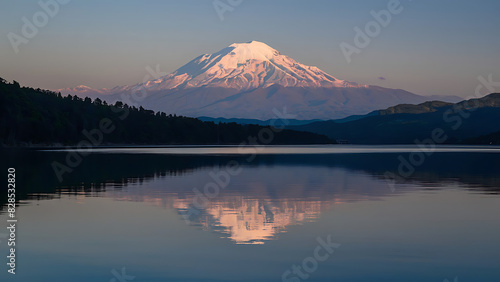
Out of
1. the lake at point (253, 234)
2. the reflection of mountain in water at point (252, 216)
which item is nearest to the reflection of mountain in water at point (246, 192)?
the reflection of mountain in water at point (252, 216)

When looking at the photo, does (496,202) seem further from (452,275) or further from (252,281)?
(252,281)

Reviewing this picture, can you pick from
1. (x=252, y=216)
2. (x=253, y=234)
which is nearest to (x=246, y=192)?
(x=252, y=216)

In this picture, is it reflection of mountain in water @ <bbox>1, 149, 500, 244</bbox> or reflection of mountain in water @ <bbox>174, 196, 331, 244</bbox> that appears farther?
reflection of mountain in water @ <bbox>1, 149, 500, 244</bbox>

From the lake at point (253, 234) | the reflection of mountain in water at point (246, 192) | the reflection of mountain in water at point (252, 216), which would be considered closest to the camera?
the lake at point (253, 234)

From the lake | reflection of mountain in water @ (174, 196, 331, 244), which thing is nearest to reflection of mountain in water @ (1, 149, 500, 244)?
reflection of mountain in water @ (174, 196, 331, 244)

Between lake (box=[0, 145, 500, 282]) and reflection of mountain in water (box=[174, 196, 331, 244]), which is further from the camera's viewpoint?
reflection of mountain in water (box=[174, 196, 331, 244])

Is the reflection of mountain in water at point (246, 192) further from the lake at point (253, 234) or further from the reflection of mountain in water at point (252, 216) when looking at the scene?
the lake at point (253, 234)

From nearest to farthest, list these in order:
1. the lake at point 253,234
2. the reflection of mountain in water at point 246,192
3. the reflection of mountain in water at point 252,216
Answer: the lake at point 253,234
the reflection of mountain in water at point 252,216
the reflection of mountain in water at point 246,192

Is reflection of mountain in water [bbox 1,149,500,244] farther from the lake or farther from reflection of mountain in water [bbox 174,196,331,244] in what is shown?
the lake

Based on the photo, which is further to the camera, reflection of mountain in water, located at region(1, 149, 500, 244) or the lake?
reflection of mountain in water, located at region(1, 149, 500, 244)

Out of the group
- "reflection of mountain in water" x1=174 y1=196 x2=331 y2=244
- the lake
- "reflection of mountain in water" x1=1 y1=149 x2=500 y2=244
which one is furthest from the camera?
"reflection of mountain in water" x1=1 y1=149 x2=500 y2=244

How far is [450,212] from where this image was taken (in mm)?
29172

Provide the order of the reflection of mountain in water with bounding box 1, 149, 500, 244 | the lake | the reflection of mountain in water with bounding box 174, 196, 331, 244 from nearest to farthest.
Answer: the lake < the reflection of mountain in water with bounding box 174, 196, 331, 244 < the reflection of mountain in water with bounding box 1, 149, 500, 244

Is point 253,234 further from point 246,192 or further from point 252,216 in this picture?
point 246,192
